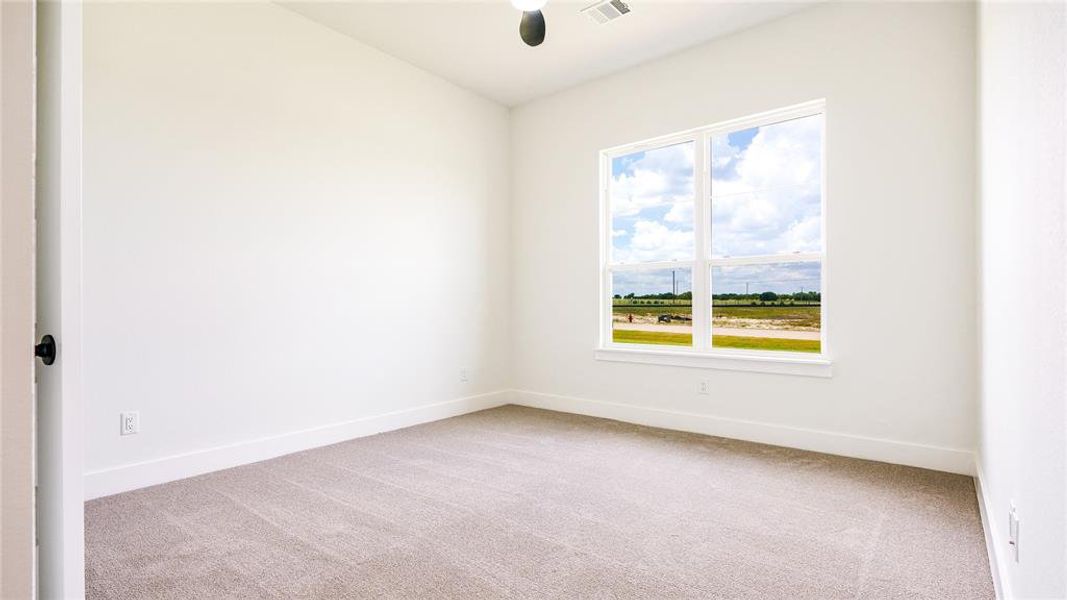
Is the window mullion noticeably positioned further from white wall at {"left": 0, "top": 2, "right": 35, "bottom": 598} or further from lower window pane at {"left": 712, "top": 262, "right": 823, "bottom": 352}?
white wall at {"left": 0, "top": 2, "right": 35, "bottom": 598}

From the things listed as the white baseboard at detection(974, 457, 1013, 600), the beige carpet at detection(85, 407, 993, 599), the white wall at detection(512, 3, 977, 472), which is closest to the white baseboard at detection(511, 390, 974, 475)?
the white wall at detection(512, 3, 977, 472)

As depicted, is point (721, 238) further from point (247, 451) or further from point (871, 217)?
point (247, 451)

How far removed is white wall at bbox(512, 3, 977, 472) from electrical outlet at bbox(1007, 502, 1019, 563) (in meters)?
1.70

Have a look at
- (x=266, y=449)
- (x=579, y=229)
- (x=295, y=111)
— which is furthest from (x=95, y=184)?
(x=579, y=229)

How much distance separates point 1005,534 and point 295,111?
427 cm

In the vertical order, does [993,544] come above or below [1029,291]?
below

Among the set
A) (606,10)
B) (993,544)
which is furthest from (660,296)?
(993,544)

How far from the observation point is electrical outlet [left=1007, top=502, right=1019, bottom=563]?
61.0 inches

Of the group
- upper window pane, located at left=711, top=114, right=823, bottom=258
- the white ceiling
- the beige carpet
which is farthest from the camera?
upper window pane, located at left=711, top=114, right=823, bottom=258

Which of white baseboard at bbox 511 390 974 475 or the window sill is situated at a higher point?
the window sill

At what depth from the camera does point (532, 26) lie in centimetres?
283

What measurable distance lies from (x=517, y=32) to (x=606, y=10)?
2.40 feet

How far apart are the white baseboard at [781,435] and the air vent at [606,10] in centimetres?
291

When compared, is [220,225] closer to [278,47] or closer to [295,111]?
[295,111]
